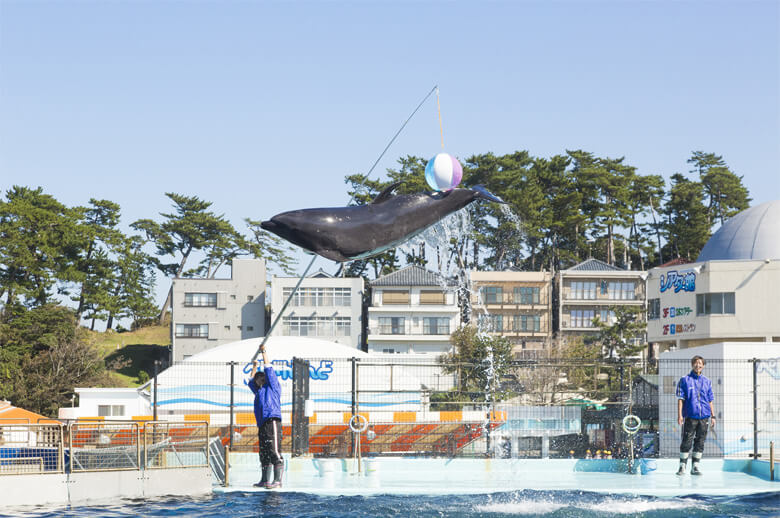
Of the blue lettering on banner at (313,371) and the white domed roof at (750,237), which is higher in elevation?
the white domed roof at (750,237)

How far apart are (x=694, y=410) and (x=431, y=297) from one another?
185 feet

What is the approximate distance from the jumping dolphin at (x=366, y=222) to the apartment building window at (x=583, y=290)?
62222 millimetres

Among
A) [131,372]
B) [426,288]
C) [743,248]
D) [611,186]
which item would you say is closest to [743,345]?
[743,248]

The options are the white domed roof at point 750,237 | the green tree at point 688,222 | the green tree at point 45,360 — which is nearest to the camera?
the white domed roof at point 750,237

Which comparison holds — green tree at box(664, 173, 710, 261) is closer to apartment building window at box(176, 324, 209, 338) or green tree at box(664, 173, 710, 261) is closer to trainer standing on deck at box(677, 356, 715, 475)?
apartment building window at box(176, 324, 209, 338)

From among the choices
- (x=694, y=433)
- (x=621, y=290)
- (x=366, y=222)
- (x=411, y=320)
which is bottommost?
(x=411, y=320)

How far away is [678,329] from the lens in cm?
4862

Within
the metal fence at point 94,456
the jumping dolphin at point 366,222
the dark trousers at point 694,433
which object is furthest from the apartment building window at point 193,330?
the jumping dolphin at point 366,222

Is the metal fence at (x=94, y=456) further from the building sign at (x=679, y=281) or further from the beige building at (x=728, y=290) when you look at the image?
the building sign at (x=679, y=281)

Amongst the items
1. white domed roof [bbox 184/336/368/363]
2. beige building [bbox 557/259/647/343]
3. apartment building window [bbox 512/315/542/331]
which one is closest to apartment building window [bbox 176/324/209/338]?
apartment building window [bbox 512/315/542/331]

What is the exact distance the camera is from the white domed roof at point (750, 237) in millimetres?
48625

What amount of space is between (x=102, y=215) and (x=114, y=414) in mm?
41405

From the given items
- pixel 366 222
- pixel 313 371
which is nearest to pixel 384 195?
pixel 366 222

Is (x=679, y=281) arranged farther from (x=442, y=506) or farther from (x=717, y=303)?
(x=442, y=506)
